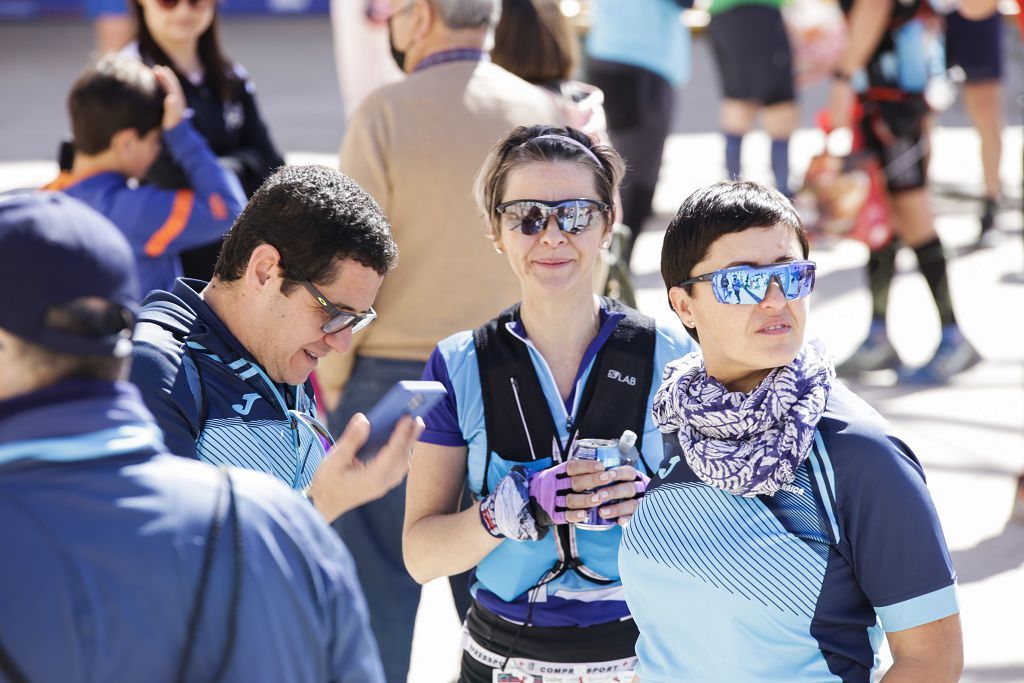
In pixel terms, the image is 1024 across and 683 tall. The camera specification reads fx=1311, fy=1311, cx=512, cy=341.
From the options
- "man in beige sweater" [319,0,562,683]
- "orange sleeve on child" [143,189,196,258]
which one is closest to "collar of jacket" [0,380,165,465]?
"man in beige sweater" [319,0,562,683]

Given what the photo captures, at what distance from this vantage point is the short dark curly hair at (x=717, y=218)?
2.38 metres

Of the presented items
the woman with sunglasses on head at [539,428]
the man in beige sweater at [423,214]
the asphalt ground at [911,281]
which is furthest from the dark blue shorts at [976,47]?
the woman with sunglasses on head at [539,428]

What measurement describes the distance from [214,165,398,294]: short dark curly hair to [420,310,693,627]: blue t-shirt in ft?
1.39

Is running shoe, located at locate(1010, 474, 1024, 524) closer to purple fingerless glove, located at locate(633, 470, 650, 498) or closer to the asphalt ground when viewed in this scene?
the asphalt ground

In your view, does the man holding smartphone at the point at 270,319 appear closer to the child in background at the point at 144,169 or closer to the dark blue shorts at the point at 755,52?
the child in background at the point at 144,169

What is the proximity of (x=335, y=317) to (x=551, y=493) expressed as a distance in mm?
540

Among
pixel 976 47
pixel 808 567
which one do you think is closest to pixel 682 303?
pixel 808 567

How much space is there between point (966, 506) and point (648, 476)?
115 inches

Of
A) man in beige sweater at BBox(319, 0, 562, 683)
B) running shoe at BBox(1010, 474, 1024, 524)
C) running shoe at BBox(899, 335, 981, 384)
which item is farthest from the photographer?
running shoe at BBox(899, 335, 981, 384)

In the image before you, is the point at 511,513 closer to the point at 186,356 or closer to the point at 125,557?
the point at 186,356

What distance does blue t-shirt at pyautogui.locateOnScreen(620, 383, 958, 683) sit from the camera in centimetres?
210

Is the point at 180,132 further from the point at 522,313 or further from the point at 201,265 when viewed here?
the point at 522,313

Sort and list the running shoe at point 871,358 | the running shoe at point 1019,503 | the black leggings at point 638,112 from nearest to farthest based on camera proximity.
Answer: the running shoe at point 1019,503, the running shoe at point 871,358, the black leggings at point 638,112

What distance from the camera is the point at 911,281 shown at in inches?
330
